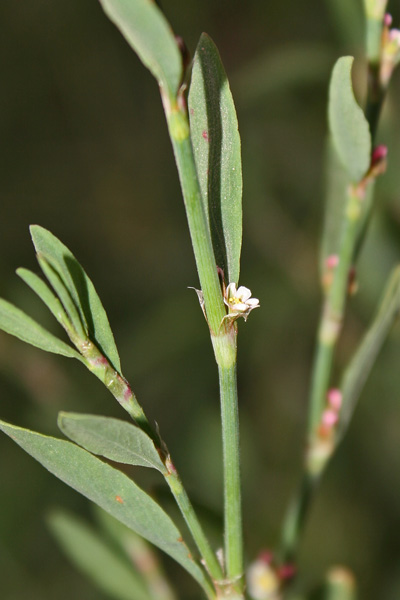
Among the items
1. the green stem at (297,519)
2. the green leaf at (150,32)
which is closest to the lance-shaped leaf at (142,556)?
the green stem at (297,519)

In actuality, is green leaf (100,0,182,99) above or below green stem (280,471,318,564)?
above

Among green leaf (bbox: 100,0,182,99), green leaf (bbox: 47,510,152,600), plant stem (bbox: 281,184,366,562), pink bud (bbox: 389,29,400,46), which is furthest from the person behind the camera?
green leaf (bbox: 47,510,152,600)

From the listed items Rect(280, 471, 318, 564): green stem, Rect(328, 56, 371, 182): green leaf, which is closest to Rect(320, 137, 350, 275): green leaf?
Rect(328, 56, 371, 182): green leaf

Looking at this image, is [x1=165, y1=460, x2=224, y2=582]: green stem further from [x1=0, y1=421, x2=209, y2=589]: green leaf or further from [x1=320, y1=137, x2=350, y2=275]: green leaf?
[x1=320, y1=137, x2=350, y2=275]: green leaf

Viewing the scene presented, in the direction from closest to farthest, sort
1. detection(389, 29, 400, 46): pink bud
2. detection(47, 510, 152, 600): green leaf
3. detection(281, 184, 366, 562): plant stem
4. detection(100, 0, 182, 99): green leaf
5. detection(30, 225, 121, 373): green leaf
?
detection(100, 0, 182, 99): green leaf < detection(30, 225, 121, 373): green leaf < detection(389, 29, 400, 46): pink bud < detection(281, 184, 366, 562): plant stem < detection(47, 510, 152, 600): green leaf

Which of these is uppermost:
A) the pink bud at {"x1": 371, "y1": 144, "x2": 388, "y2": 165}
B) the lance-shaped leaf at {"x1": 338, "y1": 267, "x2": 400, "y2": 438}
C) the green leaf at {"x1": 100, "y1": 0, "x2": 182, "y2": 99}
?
the green leaf at {"x1": 100, "y1": 0, "x2": 182, "y2": 99}

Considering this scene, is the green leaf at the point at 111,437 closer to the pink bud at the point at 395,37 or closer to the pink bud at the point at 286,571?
the pink bud at the point at 286,571

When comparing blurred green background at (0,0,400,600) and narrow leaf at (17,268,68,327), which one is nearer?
narrow leaf at (17,268,68,327)
